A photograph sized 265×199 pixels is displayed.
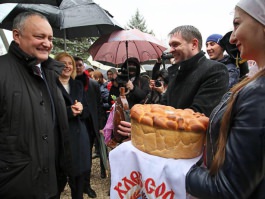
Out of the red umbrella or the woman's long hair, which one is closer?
the woman's long hair

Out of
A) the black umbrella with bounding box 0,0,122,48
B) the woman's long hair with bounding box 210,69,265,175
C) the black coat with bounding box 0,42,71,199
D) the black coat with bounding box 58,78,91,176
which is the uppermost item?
the black umbrella with bounding box 0,0,122,48

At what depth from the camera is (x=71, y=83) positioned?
131 inches

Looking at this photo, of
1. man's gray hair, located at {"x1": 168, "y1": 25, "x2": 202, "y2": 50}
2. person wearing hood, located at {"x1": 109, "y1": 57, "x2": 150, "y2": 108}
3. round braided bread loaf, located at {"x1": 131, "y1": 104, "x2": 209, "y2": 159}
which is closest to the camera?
round braided bread loaf, located at {"x1": 131, "y1": 104, "x2": 209, "y2": 159}

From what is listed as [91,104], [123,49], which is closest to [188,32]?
[91,104]

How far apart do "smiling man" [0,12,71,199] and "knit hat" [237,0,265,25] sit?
1.56 meters

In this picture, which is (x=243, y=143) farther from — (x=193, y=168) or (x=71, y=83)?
(x=71, y=83)

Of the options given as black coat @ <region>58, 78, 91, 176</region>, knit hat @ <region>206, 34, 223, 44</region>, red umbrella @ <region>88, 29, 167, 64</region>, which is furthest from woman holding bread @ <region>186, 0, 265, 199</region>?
red umbrella @ <region>88, 29, 167, 64</region>

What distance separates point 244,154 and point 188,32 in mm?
1555

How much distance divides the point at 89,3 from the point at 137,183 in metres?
2.89

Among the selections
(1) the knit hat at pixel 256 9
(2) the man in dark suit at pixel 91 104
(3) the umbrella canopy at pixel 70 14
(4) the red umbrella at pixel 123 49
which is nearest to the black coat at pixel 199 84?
(1) the knit hat at pixel 256 9

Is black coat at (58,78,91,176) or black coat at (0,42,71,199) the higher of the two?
black coat at (0,42,71,199)

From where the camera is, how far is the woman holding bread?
0.83 meters

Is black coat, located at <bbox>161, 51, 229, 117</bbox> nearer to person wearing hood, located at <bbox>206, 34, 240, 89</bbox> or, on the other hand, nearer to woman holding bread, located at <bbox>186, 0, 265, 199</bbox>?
woman holding bread, located at <bbox>186, 0, 265, 199</bbox>

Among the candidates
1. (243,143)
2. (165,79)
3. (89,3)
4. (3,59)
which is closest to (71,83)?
(89,3)
